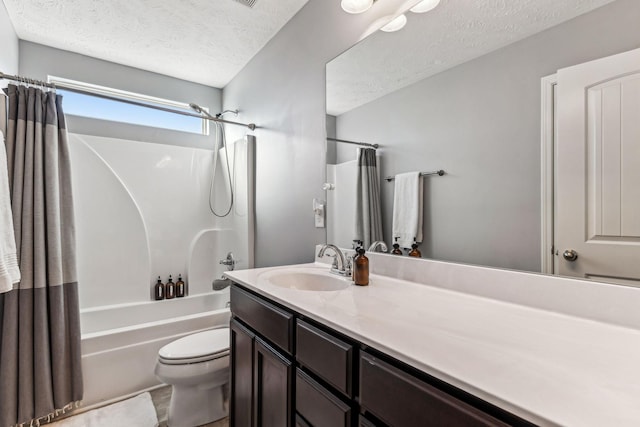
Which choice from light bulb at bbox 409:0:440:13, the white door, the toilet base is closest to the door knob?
the white door

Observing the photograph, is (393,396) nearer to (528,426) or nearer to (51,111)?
(528,426)

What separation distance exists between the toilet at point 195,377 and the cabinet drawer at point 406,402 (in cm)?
127

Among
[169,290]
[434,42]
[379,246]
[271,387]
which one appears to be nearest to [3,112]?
[169,290]

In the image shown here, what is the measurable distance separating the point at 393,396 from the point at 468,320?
12.4 inches

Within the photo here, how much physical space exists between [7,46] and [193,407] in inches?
103

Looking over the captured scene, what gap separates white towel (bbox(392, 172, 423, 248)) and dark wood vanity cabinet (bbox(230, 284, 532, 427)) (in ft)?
2.07

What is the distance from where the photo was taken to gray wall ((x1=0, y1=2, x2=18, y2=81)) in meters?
1.92

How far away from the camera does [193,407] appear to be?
5.86 feet

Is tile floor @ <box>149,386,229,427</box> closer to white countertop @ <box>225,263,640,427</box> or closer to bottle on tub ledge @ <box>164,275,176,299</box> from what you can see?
bottle on tub ledge @ <box>164,275,176,299</box>

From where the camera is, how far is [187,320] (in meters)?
2.23

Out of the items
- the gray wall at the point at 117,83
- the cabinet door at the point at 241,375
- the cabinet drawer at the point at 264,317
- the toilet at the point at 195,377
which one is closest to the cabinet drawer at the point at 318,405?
the cabinet drawer at the point at 264,317

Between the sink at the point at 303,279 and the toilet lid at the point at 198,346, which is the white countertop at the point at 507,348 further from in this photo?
the toilet lid at the point at 198,346

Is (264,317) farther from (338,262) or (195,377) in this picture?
(195,377)

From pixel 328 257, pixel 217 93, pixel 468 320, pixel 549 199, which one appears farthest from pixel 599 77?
pixel 217 93
